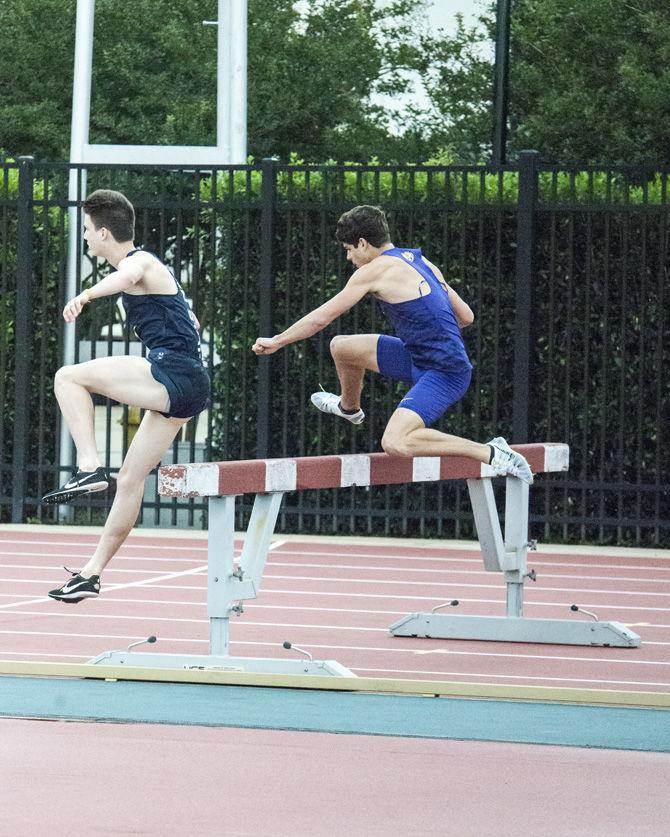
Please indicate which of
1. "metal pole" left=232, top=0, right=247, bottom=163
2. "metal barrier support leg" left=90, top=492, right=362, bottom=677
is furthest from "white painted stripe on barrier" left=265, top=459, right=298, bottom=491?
"metal pole" left=232, top=0, right=247, bottom=163

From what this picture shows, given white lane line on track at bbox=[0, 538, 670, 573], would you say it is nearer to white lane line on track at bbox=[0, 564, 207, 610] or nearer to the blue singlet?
white lane line on track at bbox=[0, 564, 207, 610]

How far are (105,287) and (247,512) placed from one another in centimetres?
681

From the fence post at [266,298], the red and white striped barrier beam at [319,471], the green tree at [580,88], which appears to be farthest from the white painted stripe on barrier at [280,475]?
the green tree at [580,88]

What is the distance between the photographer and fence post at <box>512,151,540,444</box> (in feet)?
43.9

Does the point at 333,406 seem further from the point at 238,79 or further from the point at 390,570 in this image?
the point at 238,79

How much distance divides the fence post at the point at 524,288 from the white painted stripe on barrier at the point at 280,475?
5693 mm

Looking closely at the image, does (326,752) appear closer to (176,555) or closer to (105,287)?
(105,287)

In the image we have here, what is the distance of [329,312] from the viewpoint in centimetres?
849

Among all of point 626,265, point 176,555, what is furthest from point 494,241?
point 176,555

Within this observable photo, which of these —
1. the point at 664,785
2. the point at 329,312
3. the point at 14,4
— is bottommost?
the point at 664,785

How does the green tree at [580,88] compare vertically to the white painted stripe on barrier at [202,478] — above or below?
above

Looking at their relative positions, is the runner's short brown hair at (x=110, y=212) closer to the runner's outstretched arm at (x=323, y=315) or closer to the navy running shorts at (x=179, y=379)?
the navy running shorts at (x=179, y=379)

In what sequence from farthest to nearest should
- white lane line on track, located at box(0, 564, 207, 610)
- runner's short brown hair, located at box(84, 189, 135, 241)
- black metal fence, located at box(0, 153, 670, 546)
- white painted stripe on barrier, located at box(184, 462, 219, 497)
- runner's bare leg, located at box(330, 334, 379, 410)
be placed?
black metal fence, located at box(0, 153, 670, 546) → white lane line on track, located at box(0, 564, 207, 610) → runner's bare leg, located at box(330, 334, 379, 410) → runner's short brown hair, located at box(84, 189, 135, 241) → white painted stripe on barrier, located at box(184, 462, 219, 497)

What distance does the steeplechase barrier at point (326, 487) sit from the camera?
7.55 m
